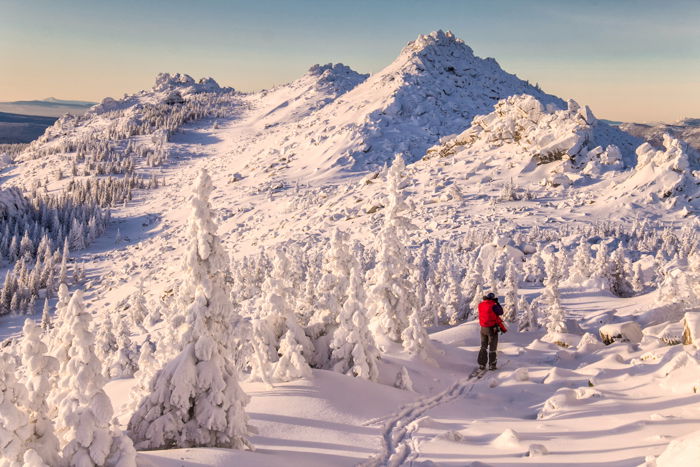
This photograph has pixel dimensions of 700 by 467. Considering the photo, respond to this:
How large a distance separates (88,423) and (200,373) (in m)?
3.30

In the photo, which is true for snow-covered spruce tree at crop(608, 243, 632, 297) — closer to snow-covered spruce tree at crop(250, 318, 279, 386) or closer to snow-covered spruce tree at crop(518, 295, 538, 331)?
snow-covered spruce tree at crop(518, 295, 538, 331)

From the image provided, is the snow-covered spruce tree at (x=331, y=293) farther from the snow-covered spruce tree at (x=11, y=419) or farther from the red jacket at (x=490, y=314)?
the snow-covered spruce tree at (x=11, y=419)

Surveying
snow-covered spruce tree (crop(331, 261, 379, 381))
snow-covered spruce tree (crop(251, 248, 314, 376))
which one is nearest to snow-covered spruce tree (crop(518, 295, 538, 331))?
snow-covered spruce tree (crop(331, 261, 379, 381))

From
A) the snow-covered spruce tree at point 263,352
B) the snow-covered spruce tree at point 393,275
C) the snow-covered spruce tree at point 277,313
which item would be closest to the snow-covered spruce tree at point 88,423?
the snow-covered spruce tree at point 263,352

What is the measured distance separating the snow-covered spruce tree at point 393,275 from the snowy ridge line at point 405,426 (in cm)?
436

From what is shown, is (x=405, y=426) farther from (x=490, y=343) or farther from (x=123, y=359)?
(x=123, y=359)

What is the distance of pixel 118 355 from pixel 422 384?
3156 cm

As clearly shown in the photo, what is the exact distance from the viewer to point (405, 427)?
35.8 ft

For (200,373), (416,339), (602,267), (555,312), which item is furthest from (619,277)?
(200,373)

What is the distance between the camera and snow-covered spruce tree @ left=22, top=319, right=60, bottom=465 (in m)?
6.14

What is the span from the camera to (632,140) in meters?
103

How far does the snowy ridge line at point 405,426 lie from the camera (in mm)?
9148

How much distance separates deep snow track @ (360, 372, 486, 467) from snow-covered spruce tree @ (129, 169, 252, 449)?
2709mm

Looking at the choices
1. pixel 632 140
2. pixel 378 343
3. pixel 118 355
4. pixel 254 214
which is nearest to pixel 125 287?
pixel 254 214
